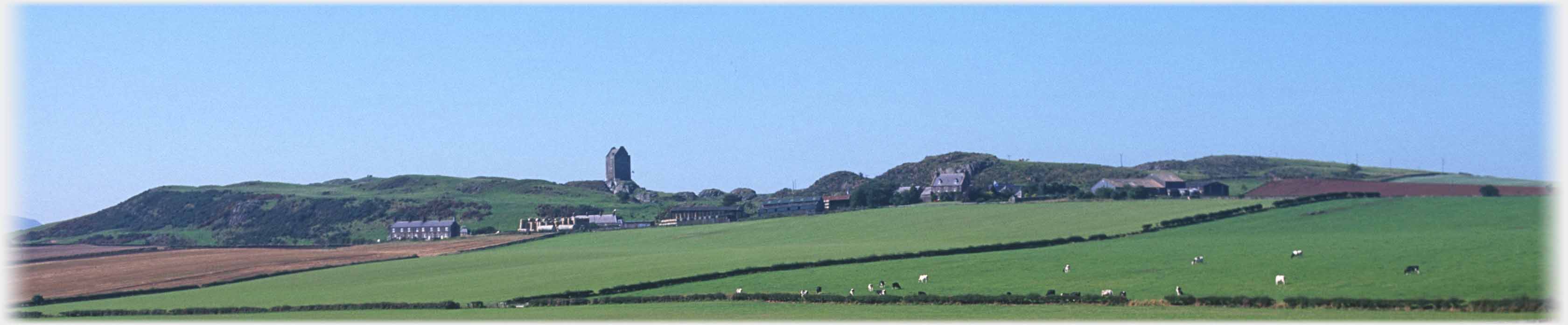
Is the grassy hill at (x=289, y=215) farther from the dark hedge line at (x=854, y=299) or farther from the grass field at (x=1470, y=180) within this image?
the dark hedge line at (x=854, y=299)

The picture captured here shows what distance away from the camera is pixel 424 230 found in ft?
528

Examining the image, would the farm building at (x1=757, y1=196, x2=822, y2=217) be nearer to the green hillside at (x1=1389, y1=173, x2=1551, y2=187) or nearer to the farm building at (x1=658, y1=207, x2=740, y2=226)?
the farm building at (x1=658, y1=207, x2=740, y2=226)

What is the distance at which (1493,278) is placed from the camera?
4700 centimetres

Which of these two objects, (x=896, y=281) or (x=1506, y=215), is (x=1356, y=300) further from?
(x=1506, y=215)

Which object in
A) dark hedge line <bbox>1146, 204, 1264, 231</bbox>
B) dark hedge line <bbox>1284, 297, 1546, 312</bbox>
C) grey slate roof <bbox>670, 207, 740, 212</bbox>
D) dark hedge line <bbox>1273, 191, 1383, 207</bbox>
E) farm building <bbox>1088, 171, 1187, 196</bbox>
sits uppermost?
farm building <bbox>1088, 171, 1187, 196</bbox>

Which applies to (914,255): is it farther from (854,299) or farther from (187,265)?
(187,265)

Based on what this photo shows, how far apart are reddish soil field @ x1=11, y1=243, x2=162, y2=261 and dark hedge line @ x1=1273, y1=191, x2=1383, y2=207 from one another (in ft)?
339

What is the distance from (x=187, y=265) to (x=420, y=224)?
213 ft

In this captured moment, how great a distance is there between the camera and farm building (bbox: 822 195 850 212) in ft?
498

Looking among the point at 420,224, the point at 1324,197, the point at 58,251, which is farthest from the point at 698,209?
the point at 1324,197

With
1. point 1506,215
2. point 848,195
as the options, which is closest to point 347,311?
point 1506,215

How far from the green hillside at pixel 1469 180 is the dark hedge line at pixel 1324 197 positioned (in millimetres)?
18974

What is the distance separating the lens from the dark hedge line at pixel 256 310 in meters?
60.4

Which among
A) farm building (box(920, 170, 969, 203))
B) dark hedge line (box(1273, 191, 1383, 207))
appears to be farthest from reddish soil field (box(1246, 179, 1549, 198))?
farm building (box(920, 170, 969, 203))
